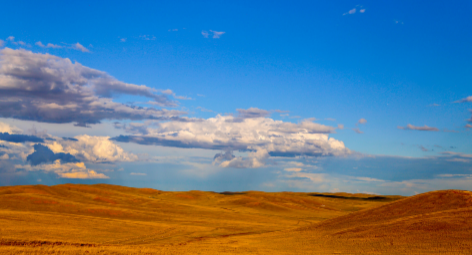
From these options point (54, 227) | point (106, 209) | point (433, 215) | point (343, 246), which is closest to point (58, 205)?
point (106, 209)

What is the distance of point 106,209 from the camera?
81.1 meters

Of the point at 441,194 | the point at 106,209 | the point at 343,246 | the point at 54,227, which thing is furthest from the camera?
the point at 106,209

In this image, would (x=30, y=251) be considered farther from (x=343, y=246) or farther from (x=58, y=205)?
(x=58, y=205)

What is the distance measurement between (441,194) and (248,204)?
74.0 metres

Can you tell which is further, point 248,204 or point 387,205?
point 248,204

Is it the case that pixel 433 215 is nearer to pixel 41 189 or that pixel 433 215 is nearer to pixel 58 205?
pixel 58 205

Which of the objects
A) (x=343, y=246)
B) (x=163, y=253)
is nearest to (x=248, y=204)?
(x=343, y=246)

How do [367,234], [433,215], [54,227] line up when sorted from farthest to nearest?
[54,227] → [433,215] → [367,234]

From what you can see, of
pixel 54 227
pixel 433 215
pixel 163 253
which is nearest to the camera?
pixel 163 253

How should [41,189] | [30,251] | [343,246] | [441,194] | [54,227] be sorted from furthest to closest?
1. [41,189]
2. [441,194]
3. [54,227]
4. [343,246]
5. [30,251]

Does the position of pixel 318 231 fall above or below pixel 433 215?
below

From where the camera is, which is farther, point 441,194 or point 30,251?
point 441,194

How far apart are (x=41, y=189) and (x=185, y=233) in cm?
8342

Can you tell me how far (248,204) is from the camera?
12631 cm
